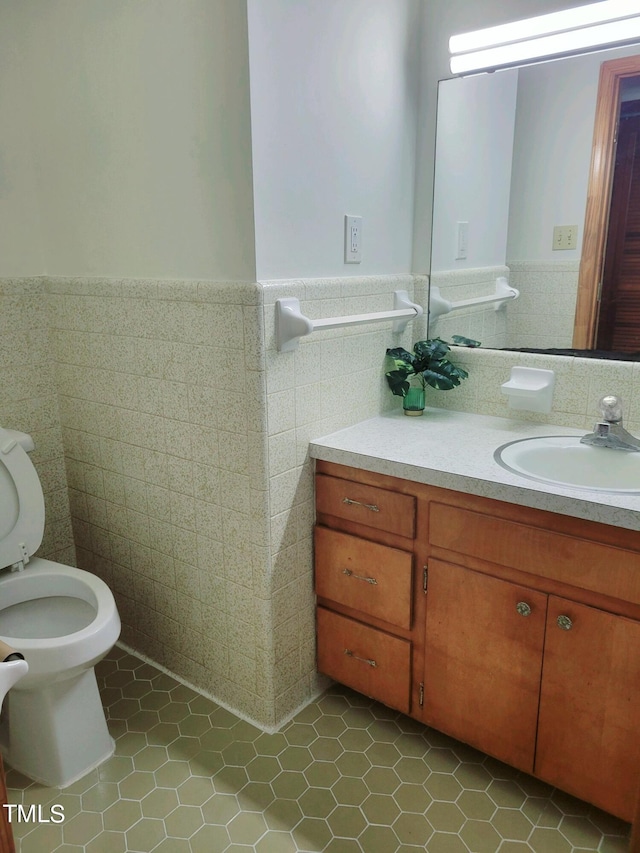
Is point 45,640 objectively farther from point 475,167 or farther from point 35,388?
point 475,167

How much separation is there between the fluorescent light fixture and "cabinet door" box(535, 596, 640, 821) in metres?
1.38

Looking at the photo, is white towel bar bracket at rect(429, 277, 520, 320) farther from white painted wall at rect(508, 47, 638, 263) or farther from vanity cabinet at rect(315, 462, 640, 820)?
vanity cabinet at rect(315, 462, 640, 820)

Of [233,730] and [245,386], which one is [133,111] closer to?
[245,386]

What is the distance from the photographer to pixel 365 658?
1754 millimetres

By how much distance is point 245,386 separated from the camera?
1542 millimetres

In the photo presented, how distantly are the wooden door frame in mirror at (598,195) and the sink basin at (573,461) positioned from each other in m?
0.32

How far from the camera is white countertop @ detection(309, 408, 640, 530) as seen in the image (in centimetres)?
127

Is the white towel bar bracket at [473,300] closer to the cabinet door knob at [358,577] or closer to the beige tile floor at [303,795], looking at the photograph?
the cabinet door knob at [358,577]

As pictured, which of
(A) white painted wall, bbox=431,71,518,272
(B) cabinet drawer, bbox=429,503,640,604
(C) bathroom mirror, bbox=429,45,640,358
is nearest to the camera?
(B) cabinet drawer, bbox=429,503,640,604

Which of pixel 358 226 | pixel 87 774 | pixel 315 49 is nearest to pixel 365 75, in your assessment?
pixel 315 49

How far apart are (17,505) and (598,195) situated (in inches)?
71.4

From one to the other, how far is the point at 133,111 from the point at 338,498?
1.17m

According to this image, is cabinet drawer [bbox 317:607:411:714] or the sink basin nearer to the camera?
the sink basin

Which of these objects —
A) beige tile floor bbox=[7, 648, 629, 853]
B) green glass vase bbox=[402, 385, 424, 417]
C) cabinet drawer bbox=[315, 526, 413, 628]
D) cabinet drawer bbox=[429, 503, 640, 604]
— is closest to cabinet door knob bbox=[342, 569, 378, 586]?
cabinet drawer bbox=[315, 526, 413, 628]
